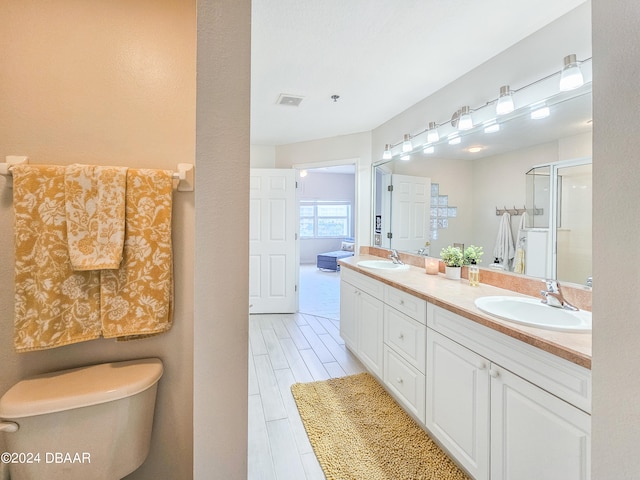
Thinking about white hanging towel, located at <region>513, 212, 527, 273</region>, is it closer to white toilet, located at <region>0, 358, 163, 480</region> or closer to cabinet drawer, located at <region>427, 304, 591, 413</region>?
cabinet drawer, located at <region>427, 304, 591, 413</region>

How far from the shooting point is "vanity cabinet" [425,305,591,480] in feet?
3.22

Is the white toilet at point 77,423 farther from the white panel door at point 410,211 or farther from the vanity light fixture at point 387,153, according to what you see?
the vanity light fixture at point 387,153

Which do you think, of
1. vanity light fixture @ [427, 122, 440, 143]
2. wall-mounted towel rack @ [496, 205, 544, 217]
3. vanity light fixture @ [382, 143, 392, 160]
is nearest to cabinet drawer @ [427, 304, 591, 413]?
wall-mounted towel rack @ [496, 205, 544, 217]

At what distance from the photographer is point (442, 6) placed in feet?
5.14

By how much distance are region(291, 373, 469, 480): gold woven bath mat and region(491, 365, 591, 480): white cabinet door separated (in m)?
0.43

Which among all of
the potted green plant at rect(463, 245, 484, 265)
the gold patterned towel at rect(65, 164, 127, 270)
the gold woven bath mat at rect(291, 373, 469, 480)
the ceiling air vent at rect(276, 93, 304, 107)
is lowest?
the gold woven bath mat at rect(291, 373, 469, 480)

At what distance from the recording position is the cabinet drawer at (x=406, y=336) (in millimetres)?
1741

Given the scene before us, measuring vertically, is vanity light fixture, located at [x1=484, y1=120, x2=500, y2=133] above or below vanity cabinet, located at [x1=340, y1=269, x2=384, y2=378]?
above

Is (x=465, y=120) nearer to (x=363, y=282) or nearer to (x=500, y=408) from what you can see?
(x=363, y=282)

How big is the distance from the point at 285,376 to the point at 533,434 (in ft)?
5.87

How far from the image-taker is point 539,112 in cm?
170

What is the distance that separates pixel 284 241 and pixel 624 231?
12.2 feet

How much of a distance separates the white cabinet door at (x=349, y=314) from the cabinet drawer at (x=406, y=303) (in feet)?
1.85

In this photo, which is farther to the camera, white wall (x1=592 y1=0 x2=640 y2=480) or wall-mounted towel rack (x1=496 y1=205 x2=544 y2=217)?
wall-mounted towel rack (x1=496 y1=205 x2=544 y2=217)
